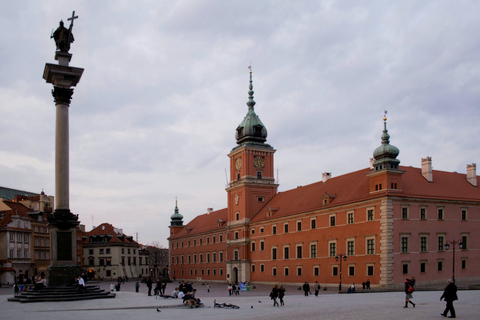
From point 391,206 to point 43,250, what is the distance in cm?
5455

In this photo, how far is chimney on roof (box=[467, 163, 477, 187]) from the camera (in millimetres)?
59781

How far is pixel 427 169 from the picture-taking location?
189ft

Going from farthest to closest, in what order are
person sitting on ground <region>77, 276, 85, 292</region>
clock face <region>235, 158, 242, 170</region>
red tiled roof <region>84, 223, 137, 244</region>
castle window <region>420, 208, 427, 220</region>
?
red tiled roof <region>84, 223, 137, 244</region>, clock face <region>235, 158, 242, 170</region>, castle window <region>420, 208, 427, 220</region>, person sitting on ground <region>77, 276, 85, 292</region>

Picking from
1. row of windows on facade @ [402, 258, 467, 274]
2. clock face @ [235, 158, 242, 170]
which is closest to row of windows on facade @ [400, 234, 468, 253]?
row of windows on facade @ [402, 258, 467, 274]

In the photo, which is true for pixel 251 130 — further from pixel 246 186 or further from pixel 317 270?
pixel 317 270

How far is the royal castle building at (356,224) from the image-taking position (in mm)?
52031

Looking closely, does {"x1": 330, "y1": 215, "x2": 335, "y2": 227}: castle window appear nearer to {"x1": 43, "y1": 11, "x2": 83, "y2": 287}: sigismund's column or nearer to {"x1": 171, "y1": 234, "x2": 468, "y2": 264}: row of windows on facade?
{"x1": 171, "y1": 234, "x2": 468, "y2": 264}: row of windows on facade

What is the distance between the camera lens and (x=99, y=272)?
109 metres

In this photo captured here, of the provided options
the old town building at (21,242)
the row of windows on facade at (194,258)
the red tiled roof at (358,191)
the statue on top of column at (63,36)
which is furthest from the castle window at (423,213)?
the old town building at (21,242)

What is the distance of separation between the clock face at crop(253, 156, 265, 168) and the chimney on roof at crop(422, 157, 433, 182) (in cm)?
2880

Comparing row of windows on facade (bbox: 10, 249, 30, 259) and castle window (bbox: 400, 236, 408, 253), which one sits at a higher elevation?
castle window (bbox: 400, 236, 408, 253)

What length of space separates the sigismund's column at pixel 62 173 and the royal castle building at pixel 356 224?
29523mm

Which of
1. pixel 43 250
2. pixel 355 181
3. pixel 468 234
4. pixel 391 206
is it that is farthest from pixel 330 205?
pixel 43 250

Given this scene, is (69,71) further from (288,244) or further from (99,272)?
(99,272)
